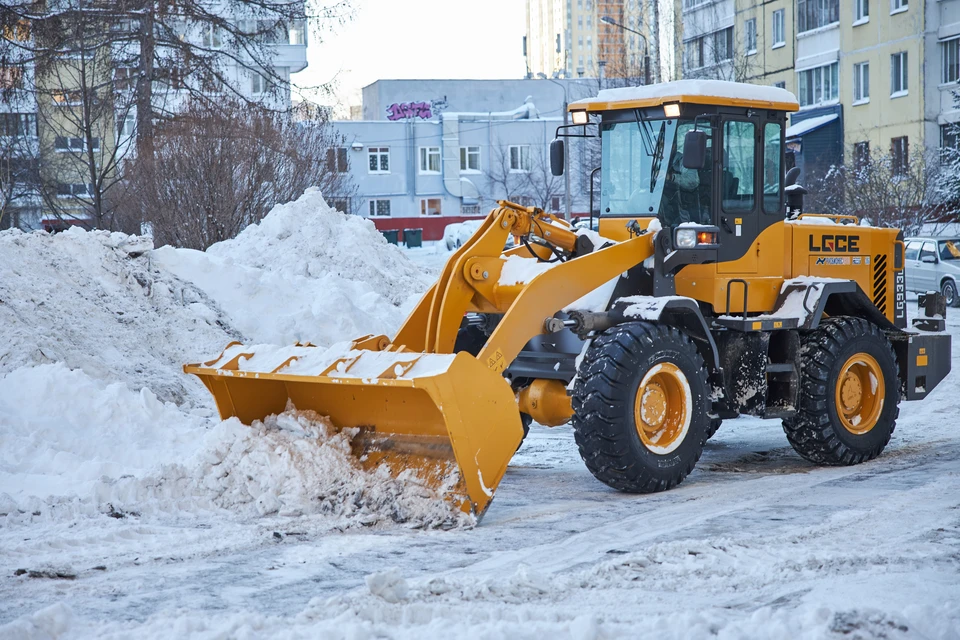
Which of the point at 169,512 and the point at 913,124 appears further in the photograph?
the point at 913,124

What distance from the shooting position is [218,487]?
6.58 metres

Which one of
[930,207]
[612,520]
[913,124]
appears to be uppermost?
[913,124]

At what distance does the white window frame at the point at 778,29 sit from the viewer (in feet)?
131

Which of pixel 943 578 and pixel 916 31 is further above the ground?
pixel 916 31

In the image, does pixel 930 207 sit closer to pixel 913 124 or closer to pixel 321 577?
pixel 913 124

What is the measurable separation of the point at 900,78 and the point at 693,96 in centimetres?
3004

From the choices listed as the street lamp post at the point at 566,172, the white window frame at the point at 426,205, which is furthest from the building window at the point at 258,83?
the white window frame at the point at 426,205

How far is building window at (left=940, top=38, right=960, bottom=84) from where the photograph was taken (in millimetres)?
32688

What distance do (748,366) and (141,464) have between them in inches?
175

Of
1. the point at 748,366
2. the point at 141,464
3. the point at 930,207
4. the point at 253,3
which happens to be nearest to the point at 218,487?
the point at 141,464

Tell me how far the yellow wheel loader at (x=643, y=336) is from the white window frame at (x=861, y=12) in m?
29.5

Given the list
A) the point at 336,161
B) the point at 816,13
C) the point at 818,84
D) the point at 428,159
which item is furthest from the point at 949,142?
the point at 428,159

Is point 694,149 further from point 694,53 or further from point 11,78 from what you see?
point 694,53

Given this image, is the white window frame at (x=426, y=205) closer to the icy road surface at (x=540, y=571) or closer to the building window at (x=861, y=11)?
the building window at (x=861, y=11)
